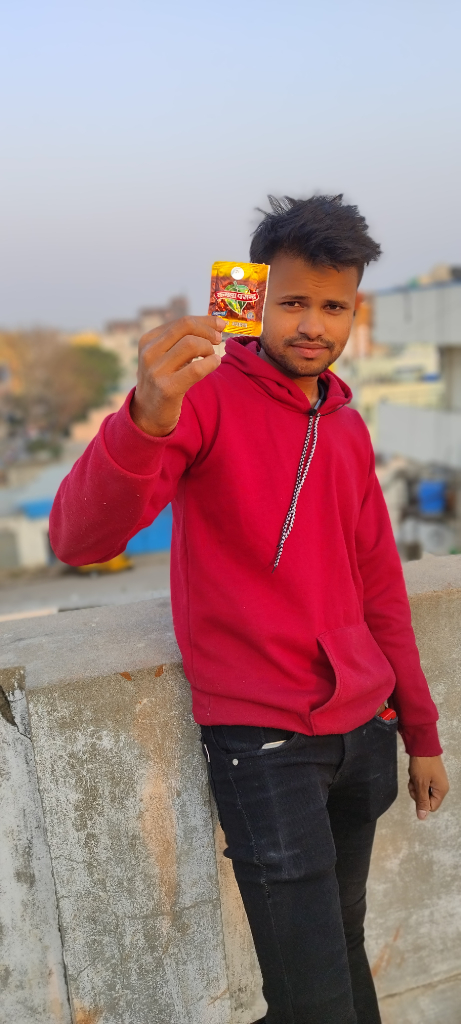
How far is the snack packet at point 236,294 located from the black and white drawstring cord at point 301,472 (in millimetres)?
336

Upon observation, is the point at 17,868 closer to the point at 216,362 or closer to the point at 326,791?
the point at 326,791

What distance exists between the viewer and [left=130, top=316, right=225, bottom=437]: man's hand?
4.27 ft

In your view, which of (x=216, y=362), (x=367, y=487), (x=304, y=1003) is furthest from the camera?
(x=367, y=487)

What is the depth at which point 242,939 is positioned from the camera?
202 centimetres

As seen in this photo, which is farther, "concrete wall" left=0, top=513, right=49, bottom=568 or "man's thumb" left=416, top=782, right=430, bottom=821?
"concrete wall" left=0, top=513, right=49, bottom=568

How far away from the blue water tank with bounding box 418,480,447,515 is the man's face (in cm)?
2458

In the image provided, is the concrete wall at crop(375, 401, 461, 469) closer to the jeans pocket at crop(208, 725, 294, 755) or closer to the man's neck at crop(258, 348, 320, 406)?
the man's neck at crop(258, 348, 320, 406)

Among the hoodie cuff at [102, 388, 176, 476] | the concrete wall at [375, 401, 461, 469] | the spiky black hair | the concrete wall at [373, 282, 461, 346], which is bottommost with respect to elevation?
the concrete wall at [375, 401, 461, 469]

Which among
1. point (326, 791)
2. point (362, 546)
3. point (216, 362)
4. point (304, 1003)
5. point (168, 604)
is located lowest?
point (304, 1003)

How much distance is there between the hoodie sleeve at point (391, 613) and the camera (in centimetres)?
192

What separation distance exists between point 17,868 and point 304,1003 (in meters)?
0.74

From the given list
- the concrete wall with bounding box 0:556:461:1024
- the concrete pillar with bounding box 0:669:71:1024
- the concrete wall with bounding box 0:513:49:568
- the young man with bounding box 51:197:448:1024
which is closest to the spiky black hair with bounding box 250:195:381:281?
the young man with bounding box 51:197:448:1024

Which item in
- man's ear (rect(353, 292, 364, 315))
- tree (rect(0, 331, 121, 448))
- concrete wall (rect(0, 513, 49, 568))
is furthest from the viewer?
tree (rect(0, 331, 121, 448))

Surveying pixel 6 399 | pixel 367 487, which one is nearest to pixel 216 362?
pixel 367 487
